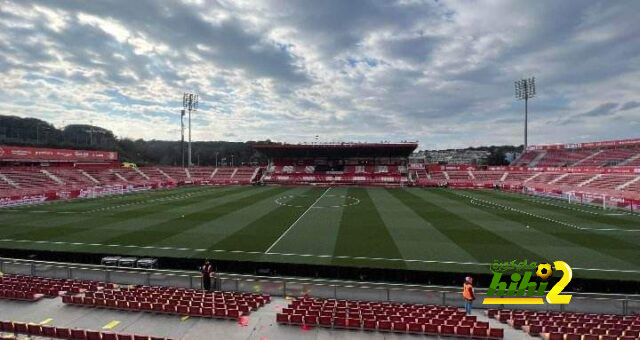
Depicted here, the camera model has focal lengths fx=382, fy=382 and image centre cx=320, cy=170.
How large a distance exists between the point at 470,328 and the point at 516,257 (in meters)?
14.2

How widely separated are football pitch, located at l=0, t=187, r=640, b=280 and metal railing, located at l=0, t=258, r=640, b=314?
17.0ft

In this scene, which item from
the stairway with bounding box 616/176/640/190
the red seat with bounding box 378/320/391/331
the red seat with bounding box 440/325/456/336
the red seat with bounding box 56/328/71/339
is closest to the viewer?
the red seat with bounding box 56/328/71/339

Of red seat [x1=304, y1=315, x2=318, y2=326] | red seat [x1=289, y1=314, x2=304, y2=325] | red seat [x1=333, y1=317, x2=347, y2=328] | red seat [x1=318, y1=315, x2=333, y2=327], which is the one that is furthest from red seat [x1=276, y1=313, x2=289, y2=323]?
red seat [x1=333, y1=317, x2=347, y2=328]

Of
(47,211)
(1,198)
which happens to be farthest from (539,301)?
(1,198)

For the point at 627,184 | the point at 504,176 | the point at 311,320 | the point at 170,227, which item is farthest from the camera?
the point at 504,176

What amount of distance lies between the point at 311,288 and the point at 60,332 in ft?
27.5

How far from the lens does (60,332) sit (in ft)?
33.5

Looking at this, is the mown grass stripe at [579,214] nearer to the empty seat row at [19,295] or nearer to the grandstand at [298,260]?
the grandstand at [298,260]

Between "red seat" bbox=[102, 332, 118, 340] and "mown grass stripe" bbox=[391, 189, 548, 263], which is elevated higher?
"red seat" bbox=[102, 332, 118, 340]

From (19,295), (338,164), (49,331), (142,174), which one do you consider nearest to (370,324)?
(49,331)

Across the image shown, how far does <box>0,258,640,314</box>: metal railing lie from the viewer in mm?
14078

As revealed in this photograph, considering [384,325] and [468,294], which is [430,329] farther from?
[468,294]

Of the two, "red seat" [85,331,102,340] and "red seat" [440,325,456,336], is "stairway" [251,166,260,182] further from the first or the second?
"red seat" [440,325,456,336]

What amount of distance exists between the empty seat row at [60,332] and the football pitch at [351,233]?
1155 centimetres
